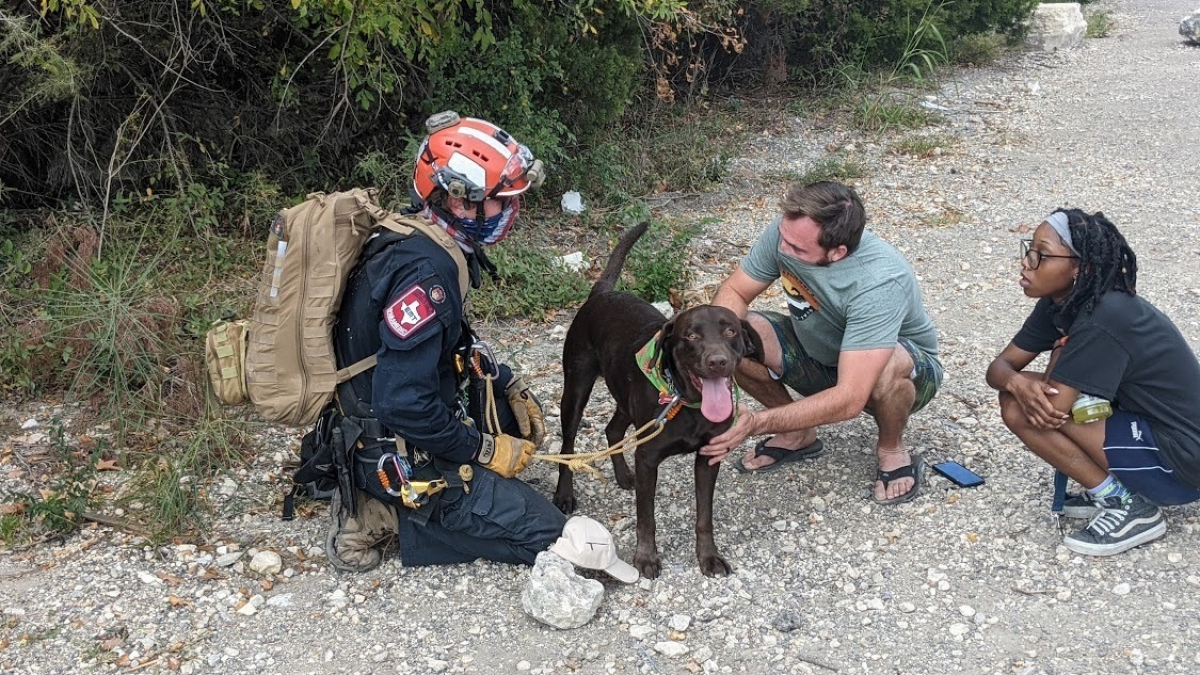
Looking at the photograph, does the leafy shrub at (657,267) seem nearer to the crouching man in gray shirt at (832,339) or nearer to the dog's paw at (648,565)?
the crouching man in gray shirt at (832,339)

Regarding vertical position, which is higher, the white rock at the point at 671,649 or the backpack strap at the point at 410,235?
the backpack strap at the point at 410,235

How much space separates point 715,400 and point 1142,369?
5.30 feet

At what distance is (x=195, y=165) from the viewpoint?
7.68 metres

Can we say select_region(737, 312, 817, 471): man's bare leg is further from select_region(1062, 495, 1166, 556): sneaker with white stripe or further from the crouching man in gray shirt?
select_region(1062, 495, 1166, 556): sneaker with white stripe

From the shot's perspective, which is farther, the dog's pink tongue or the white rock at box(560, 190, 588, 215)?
the white rock at box(560, 190, 588, 215)

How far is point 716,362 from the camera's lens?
375cm

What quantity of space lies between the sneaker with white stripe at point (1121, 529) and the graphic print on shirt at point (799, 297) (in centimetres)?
139

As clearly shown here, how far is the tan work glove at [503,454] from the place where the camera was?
4.16m

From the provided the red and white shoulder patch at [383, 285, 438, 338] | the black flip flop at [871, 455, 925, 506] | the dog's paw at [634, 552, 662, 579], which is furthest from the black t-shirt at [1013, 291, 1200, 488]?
the red and white shoulder patch at [383, 285, 438, 338]

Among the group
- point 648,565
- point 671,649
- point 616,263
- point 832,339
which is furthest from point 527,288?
point 671,649

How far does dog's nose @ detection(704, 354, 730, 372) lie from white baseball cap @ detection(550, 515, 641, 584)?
0.82 m

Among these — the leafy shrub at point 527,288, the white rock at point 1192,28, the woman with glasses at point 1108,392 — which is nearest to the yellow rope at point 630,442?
the woman with glasses at point 1108,392

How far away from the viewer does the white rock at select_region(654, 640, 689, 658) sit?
12.3ft

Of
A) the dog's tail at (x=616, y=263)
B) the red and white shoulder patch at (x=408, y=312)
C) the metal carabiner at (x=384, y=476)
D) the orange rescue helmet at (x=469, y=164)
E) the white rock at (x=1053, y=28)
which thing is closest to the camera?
the red and white shoulder patch at (x=408, y=312)
